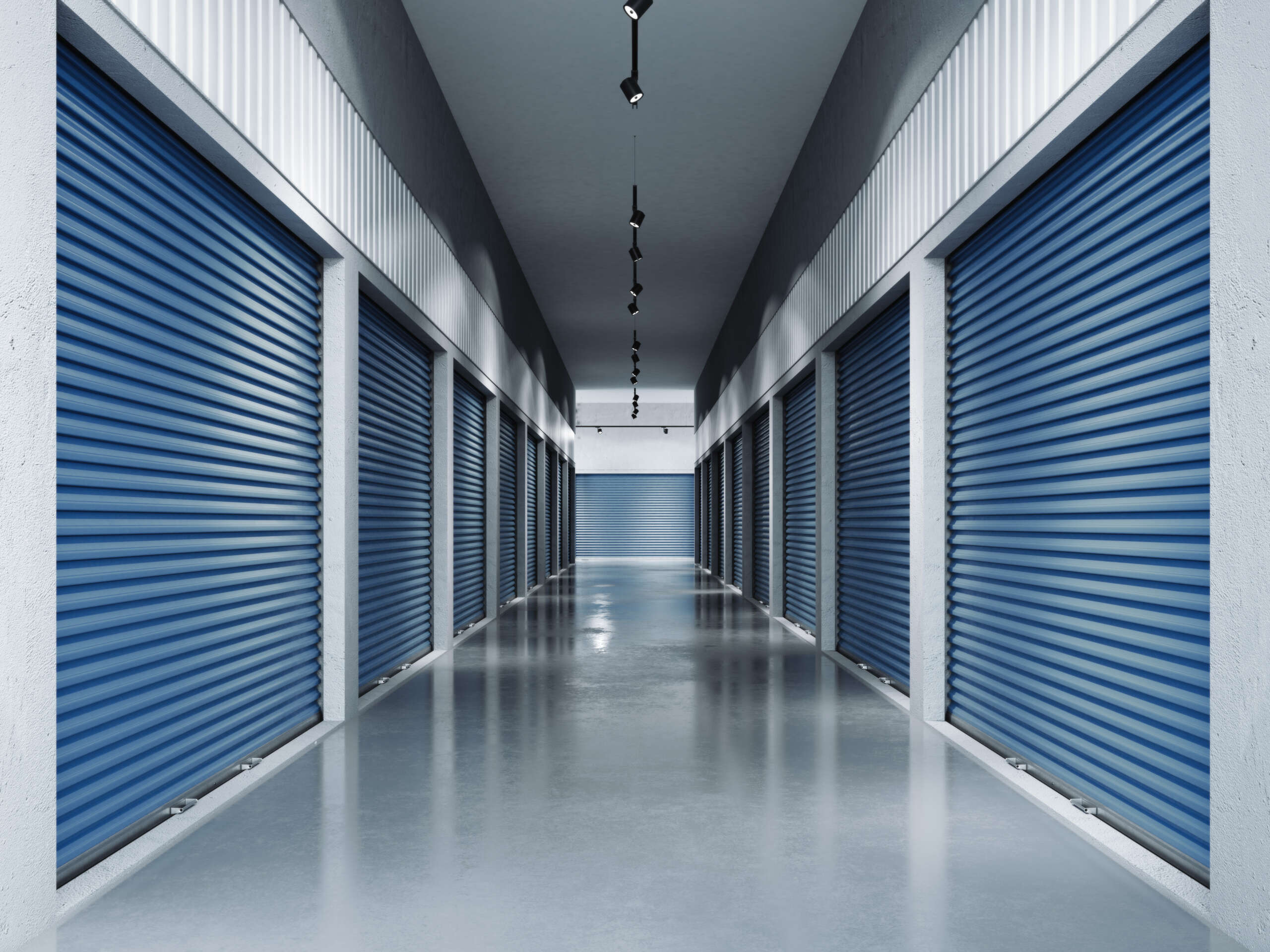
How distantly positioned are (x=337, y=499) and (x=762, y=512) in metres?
8.47

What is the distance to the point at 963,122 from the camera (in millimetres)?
4715

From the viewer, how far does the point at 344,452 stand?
5336 millimetres

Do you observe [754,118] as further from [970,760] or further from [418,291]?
[970,760]

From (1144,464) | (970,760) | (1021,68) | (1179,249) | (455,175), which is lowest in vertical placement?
(970,760)

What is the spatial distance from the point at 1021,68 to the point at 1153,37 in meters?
1.05

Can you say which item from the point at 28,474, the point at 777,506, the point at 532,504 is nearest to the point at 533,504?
the point at 532,504

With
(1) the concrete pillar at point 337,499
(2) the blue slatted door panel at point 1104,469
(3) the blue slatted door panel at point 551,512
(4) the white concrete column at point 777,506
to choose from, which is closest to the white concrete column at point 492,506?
(4) the white concrete column at point 777,506

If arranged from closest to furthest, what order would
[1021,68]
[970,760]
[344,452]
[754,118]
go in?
[1021,68] < [970,760] < [344,452] < [754,118]

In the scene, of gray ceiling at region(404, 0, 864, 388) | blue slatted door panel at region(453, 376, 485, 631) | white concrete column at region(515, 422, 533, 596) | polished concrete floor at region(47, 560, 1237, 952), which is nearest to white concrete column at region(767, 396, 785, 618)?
gray ceiling at region(404, 0, 864, 388)

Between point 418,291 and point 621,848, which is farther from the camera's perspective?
point 418,291

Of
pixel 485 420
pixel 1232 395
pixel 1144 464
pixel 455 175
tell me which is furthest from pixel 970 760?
pixel 485 420

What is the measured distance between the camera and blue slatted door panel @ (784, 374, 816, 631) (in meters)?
9.16

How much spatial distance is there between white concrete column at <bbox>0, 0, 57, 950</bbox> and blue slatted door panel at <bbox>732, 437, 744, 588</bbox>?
1322 cm

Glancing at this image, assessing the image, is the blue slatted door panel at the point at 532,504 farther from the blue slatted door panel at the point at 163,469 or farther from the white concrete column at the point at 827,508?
the blue slatted door panel at the point at 163,469
